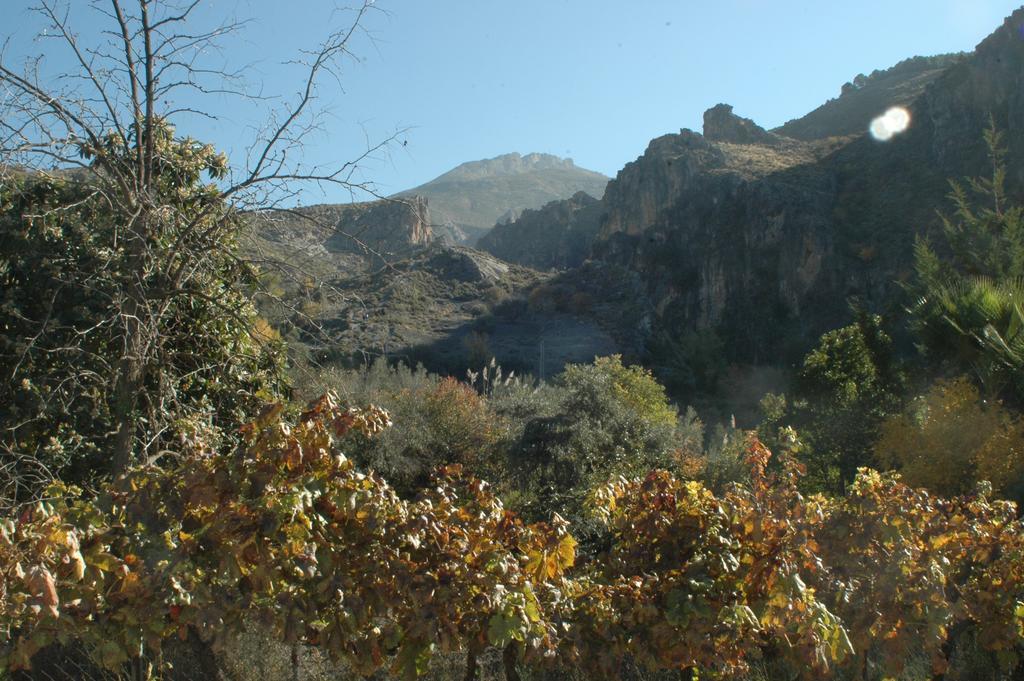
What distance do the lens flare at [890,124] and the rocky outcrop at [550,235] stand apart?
2639cm

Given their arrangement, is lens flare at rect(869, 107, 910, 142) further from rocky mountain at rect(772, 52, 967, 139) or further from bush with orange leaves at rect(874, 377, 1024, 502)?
bush with orange leaves at rect(874, 377, 1024, 502)

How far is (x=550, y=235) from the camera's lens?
89.1 meters

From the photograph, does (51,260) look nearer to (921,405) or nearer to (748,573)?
(748,573)

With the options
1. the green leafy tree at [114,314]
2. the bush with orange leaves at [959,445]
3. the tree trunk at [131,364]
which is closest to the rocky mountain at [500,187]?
the bush with orange leaves at [959,445]

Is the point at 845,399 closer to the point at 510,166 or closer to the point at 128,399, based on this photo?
the point at 128,399

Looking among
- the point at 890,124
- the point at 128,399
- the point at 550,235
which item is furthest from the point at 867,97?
the point at 128,399

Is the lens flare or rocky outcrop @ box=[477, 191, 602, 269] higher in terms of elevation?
the lens flare

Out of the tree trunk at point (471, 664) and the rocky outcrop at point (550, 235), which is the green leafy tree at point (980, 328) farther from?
the rocky outcrop at point (550, 235)

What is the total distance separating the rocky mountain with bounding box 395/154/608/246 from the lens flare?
50.8m

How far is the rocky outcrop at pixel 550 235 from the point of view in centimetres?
8356

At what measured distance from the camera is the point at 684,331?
179 feet

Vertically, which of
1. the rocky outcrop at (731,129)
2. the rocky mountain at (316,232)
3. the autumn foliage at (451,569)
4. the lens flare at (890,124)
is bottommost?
the autumn foliage at (451,569)

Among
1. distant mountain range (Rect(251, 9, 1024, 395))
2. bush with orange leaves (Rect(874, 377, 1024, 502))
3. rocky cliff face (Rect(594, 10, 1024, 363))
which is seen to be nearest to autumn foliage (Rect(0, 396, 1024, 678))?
bush with orange leaves (Rect(874, 377, 1024, 502))

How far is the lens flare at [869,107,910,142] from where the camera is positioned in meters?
60.0
